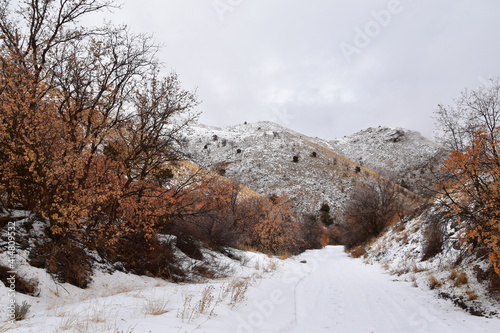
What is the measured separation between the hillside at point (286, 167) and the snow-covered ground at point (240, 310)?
118 feet

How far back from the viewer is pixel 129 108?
10734 mm

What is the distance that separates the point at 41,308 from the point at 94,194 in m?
3.32

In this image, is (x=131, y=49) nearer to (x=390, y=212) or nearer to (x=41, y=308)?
(x=41, y=308)

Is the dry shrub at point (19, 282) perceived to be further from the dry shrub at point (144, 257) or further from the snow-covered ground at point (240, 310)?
the dry shrub at point (144, 257)

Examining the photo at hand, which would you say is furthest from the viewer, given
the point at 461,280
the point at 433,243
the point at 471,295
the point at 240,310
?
the point at 433,243

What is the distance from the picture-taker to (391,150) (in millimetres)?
88812

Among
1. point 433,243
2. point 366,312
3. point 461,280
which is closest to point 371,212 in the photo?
point 433,243

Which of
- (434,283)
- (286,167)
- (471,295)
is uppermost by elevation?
(286,167)

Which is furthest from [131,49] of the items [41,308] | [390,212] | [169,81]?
[390,212]

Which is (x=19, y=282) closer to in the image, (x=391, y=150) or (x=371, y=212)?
(x=371, y=212)

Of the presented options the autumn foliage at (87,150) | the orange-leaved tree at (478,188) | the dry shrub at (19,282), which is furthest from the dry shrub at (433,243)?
the dry shrub at (19,282)

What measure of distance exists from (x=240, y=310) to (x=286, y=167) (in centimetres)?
5126

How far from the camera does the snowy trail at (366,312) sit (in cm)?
570

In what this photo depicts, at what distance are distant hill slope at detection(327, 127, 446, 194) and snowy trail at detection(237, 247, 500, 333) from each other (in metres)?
61.2
